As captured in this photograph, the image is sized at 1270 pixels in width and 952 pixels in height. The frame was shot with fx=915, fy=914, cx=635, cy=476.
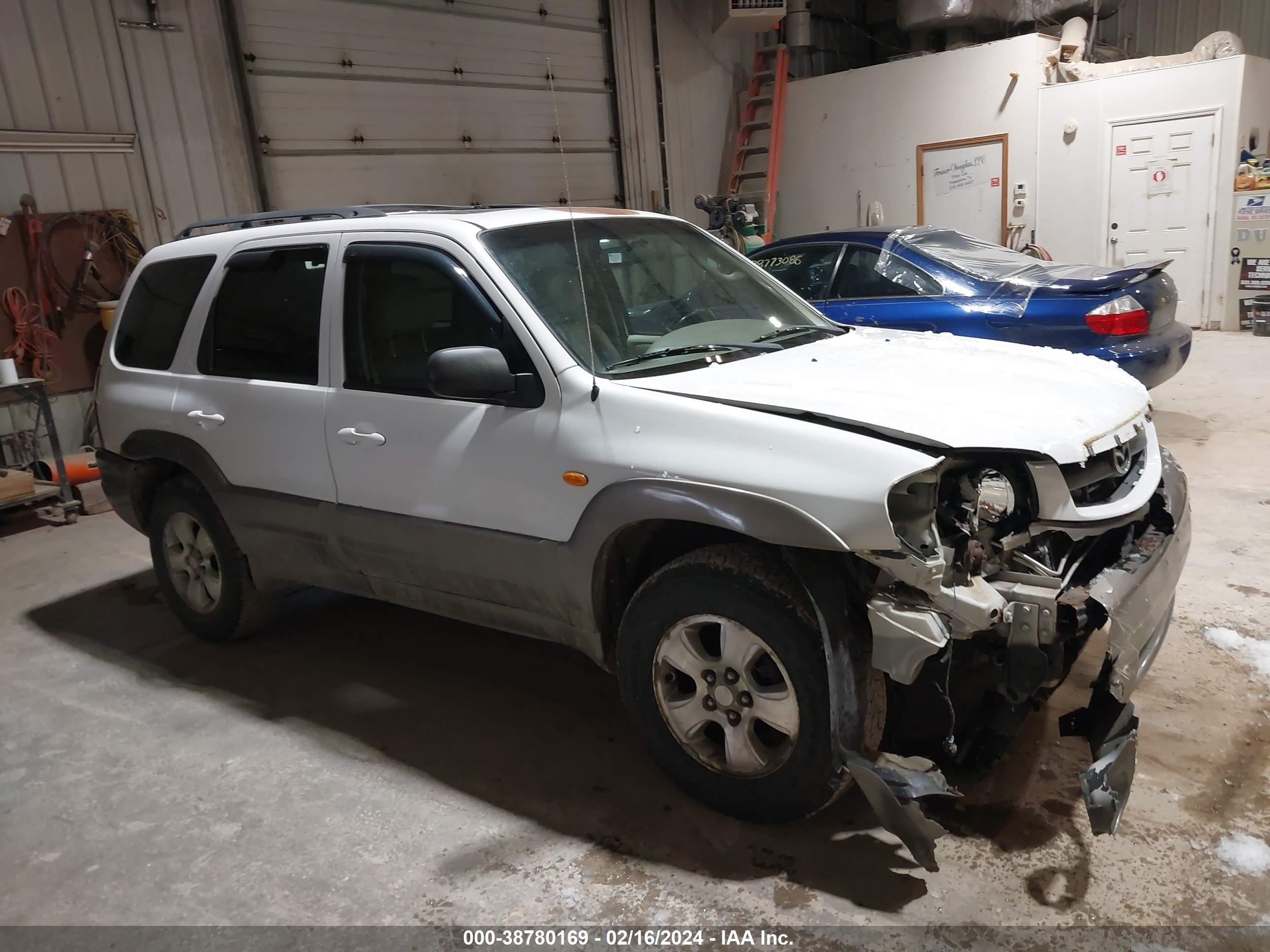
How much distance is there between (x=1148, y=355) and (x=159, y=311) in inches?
205

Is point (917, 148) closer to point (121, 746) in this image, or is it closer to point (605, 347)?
point (605, 347)

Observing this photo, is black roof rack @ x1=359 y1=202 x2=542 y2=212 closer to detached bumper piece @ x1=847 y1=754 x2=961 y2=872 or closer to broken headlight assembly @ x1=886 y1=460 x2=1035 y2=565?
broken headlight assembly @ x1=886 y1=460 x2=1035 y2=565

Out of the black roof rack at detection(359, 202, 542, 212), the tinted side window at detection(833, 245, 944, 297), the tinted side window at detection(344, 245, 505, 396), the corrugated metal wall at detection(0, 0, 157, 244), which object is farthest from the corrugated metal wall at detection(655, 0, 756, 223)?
the tinted side window at detection(344, 245, 505, 396)

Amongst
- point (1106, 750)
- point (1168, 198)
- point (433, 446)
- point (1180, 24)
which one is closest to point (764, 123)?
point (1168, 198)

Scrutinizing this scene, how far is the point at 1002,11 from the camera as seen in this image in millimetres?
11570

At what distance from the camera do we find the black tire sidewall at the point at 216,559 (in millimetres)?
3838

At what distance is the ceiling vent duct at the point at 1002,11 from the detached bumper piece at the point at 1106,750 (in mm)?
11697

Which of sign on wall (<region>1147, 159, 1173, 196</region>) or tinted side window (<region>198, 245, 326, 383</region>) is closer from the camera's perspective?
tinted side window (<region>198, 245, 326, 383</region>)

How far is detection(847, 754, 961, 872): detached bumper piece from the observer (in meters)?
2.14

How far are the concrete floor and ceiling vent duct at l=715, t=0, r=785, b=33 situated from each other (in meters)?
9.88

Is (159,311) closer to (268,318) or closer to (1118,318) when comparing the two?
(268,318)

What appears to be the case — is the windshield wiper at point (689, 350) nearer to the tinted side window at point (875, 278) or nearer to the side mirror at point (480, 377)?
the side mirror at point (480, 377)

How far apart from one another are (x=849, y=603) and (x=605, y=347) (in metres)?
1.06

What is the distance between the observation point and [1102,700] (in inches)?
93.5
